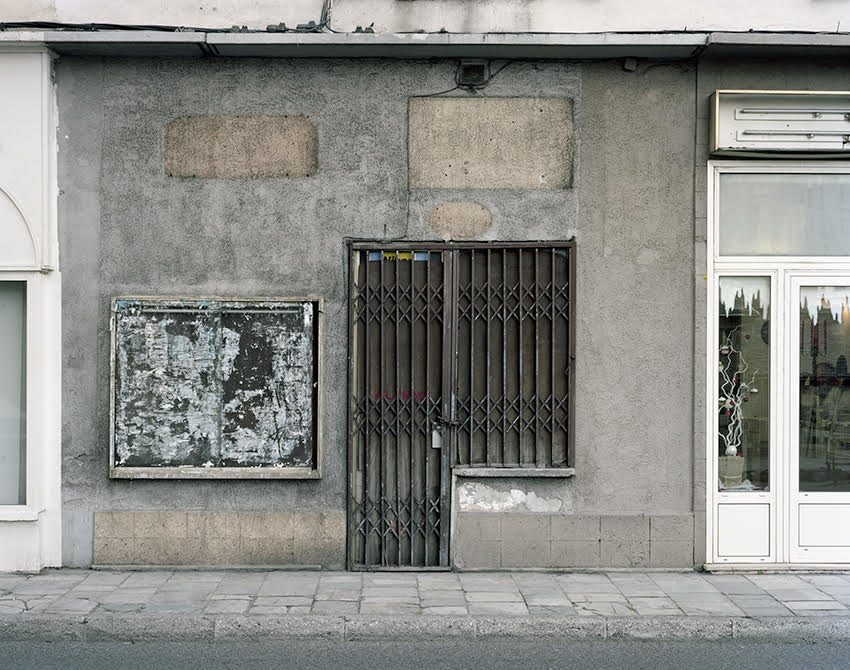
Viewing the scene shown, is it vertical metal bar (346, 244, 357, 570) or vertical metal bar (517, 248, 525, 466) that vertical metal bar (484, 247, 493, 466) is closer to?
vertical metal bar (517, 248, 525, 466)

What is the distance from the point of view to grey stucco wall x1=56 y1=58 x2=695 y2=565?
803 centimetres

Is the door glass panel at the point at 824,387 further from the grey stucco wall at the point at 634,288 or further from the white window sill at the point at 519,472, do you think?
the white window sill at the point at 519,472

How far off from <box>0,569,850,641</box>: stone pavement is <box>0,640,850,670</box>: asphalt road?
0.12 m

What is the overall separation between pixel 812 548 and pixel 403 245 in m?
4.69

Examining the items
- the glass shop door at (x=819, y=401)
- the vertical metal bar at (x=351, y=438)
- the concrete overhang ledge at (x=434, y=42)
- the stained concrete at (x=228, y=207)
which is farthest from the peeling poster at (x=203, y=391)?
the glass shop door at (x=819, y=401)

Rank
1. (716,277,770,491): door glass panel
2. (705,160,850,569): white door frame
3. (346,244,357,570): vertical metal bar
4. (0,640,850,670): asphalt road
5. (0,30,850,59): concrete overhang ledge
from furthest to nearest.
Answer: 1. (716,277,770,491): door glass panel
2. (705,160,850,569): white door frame
3. (346,244,357,570): vertical metal bar
4. (0,30,850,59): concrete overhang ledge
5. (0,640,850,670): asphalt road

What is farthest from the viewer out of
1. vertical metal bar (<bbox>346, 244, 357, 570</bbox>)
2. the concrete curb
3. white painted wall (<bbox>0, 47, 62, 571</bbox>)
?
vertical metal bar (<bbox>346, 244, 357, 570</bbox>)

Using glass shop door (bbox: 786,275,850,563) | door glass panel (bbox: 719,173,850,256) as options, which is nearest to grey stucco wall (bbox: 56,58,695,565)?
door glass panel (bbox: 719,173,850,256)

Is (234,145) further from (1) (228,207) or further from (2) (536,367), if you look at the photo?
(2) (536,367)

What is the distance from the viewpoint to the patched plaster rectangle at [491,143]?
806 centimetres

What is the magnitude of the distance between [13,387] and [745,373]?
22.3 ft

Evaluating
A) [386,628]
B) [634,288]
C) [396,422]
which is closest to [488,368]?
[396,422]

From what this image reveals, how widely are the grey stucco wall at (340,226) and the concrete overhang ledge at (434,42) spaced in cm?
22

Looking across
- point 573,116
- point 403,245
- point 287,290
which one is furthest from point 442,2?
point 287,290
